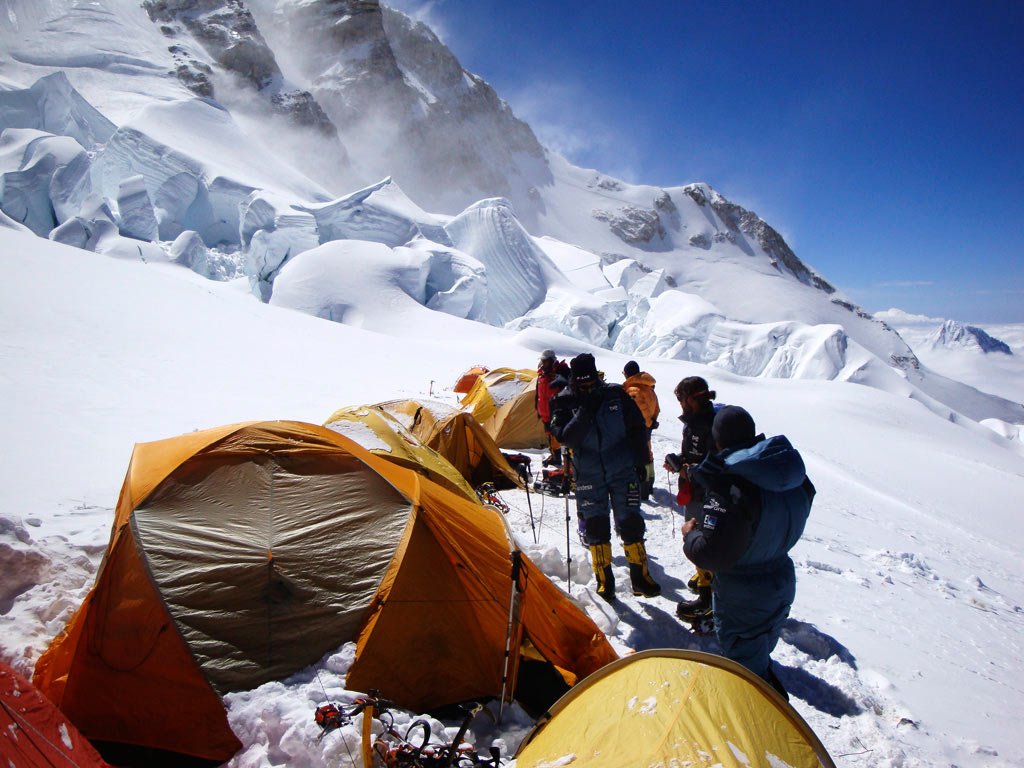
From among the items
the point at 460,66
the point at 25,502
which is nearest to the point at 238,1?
the point at 460,66

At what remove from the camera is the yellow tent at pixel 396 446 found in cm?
475

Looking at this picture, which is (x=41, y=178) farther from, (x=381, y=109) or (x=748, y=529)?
(x=381, y=109)

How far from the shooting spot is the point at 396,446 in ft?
16.0

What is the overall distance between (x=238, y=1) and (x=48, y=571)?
263 feet

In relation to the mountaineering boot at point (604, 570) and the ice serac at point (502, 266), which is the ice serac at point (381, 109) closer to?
the ice serac at point (502, 266)

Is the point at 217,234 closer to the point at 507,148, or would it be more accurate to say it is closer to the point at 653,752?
the point at 653,752

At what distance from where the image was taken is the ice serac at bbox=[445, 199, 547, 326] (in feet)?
115

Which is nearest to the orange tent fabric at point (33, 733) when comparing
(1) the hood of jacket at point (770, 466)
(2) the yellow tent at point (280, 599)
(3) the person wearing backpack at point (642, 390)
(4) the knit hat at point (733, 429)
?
(2) the yellow tent at point (280, 599)

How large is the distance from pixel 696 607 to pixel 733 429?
1902mm

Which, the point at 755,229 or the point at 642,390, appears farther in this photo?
the point at 755,229

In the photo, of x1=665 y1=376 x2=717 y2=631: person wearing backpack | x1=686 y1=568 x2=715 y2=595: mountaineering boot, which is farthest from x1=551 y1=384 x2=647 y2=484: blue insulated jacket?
x1=686 y1=568 x2=715 y2=595: mountaineering boot

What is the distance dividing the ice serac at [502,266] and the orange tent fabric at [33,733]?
3314cm

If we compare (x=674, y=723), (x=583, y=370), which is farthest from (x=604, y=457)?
(x=674, y=723)

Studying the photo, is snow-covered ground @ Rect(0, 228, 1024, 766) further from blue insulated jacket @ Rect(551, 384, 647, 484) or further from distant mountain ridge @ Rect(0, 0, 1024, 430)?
distant mountain ridge @ Rect(0, 0, 1024, 430)
